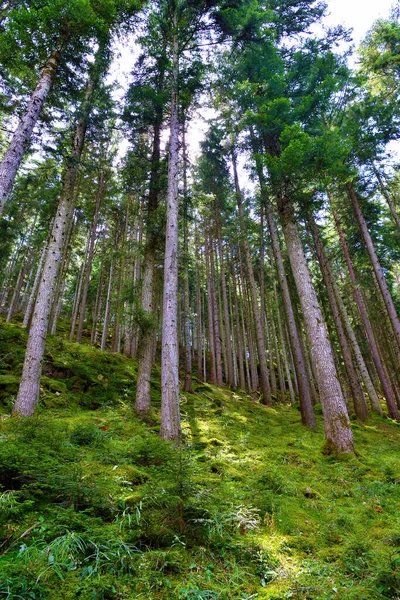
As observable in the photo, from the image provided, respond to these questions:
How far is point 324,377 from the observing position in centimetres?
794

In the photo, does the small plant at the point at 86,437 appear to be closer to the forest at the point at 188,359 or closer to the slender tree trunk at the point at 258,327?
the forest at the point at 188,359

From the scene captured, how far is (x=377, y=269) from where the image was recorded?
46.3ft

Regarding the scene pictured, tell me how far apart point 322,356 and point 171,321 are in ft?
14.6

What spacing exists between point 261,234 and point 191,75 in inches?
352

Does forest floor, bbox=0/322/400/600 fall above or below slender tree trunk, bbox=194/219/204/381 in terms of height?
below

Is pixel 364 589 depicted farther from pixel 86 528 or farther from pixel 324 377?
pixel 324 377

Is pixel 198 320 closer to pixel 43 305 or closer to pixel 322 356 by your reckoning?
pixel 322 356

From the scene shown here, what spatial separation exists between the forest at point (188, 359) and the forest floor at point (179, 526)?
0.09ft

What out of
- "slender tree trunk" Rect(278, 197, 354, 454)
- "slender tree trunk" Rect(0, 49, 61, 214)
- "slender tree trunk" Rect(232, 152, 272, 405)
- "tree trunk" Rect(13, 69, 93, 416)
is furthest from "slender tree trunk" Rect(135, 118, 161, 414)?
"slender tree trunk" Rect(232, 152, 272, 405)

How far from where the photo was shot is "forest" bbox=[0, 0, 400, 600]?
8.56ft

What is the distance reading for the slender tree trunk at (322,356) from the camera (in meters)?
7.40

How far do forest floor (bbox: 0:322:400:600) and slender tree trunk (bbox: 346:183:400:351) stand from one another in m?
9.15

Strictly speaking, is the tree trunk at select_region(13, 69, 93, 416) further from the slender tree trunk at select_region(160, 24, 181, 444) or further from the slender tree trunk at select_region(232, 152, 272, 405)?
the slender tree trunk at select_region(232, 152, 272, 405)

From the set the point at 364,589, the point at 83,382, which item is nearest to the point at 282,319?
the point at 83,382
